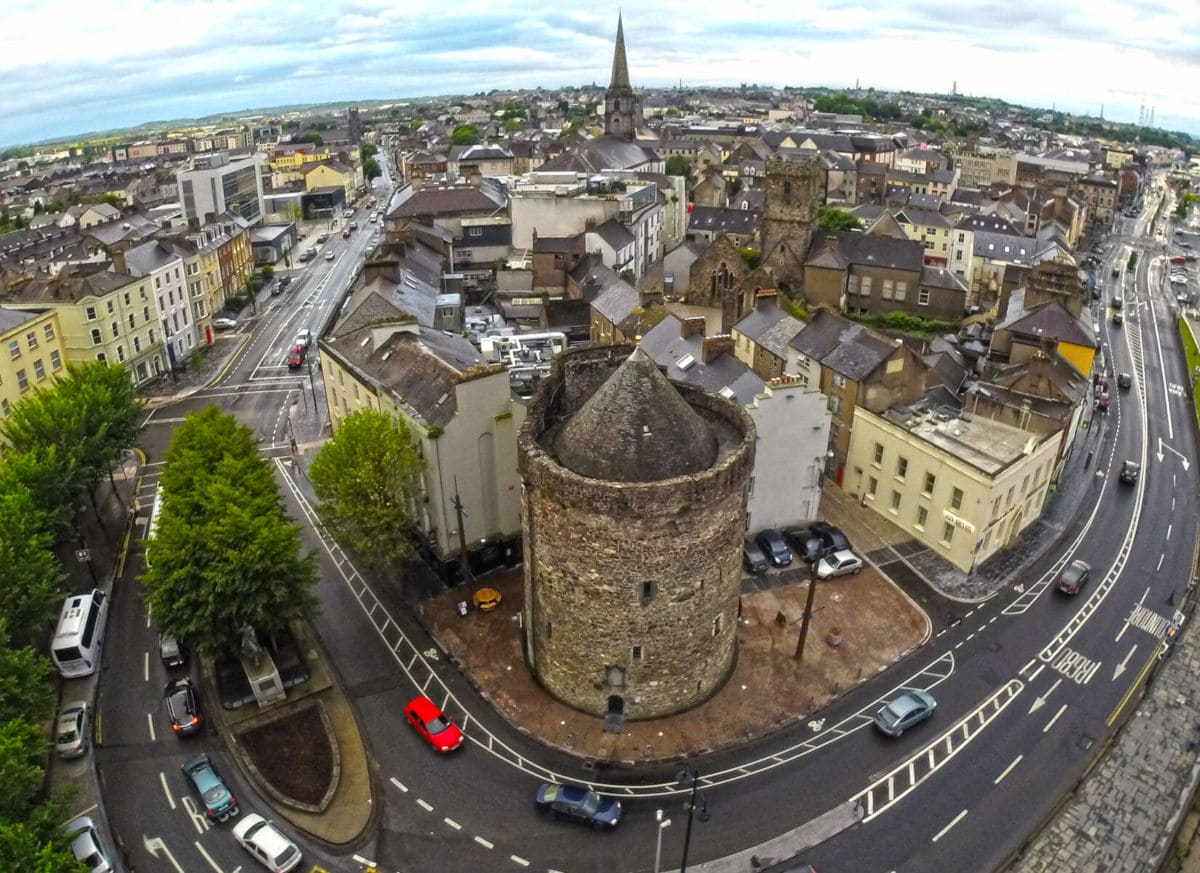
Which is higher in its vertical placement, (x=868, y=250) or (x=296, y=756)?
(x=868, y=250)

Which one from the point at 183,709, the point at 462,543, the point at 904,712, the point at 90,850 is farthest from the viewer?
the point at 462,543

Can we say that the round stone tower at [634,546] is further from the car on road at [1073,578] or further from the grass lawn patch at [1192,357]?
the grass lawn patch at [1192,357]

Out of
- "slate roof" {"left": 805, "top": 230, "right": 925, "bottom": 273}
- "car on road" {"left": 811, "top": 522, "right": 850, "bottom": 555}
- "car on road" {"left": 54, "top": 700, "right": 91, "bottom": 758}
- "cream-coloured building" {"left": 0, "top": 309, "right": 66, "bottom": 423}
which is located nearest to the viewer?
"car on road" {"left": 54, "top": 700, "right": 91, "bottom": 758}

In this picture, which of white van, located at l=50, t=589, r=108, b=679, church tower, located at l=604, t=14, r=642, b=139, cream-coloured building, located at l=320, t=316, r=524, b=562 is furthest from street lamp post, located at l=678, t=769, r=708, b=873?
church tower, located at l=604, t=14, r=642, b=139

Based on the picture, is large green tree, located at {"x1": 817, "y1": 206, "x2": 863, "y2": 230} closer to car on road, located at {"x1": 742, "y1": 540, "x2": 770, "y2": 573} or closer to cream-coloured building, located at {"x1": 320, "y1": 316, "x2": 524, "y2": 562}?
cream-coloured building, located at {"x1": 320, "y1": 316, "x2": 524, "y2": 562}

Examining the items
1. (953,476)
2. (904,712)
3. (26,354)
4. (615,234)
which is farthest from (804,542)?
(26,354)

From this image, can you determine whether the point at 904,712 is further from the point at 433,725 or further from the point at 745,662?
the point at 433,725
